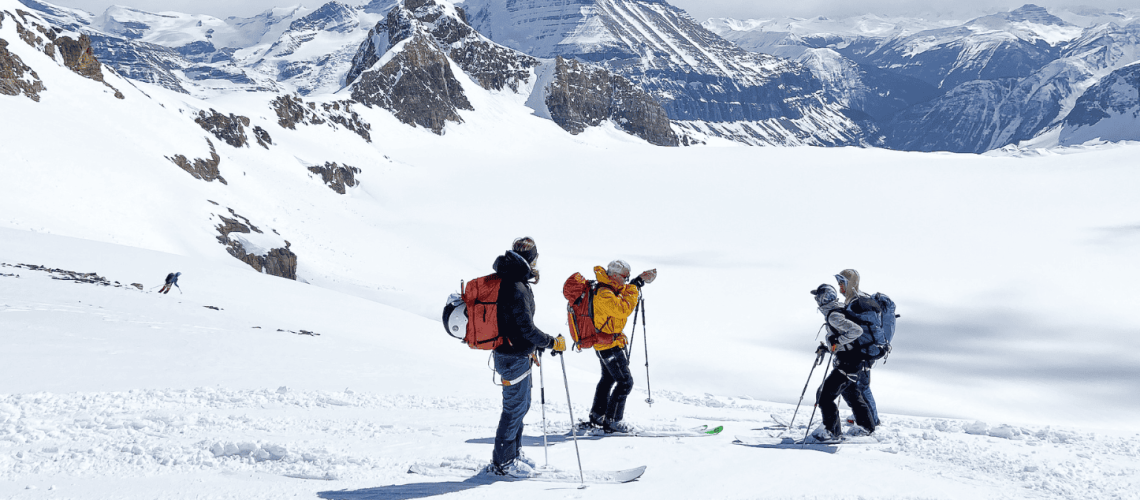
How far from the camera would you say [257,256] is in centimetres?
3056

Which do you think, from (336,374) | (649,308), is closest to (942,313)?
(649,308)

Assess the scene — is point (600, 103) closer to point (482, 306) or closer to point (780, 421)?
point (780, 421)

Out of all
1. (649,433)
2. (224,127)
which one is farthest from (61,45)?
(649,433)

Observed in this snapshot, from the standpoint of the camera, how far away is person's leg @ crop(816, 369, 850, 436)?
7.72 metres

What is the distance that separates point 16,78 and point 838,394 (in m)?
40.6

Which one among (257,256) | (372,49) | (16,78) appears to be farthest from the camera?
(372,49)

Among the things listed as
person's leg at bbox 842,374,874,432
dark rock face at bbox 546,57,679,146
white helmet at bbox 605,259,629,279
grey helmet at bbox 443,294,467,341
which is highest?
dark rock face at bbox 546,57,679,146

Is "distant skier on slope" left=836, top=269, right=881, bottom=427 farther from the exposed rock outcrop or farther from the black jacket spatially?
the exposed rock outcrop

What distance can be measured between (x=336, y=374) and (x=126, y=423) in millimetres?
3706

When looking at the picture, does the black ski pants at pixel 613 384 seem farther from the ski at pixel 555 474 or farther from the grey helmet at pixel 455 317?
the grey helmet at pixel 455 317

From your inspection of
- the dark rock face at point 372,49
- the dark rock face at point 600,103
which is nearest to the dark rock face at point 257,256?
the dark rock face at point 600,103

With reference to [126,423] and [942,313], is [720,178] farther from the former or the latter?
[126,423]

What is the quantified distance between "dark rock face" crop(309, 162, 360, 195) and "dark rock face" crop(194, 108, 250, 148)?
5.60 meters

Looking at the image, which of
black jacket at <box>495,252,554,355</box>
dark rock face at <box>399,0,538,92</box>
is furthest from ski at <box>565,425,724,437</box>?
dark rock face at <box>399,0,538,92</box>
